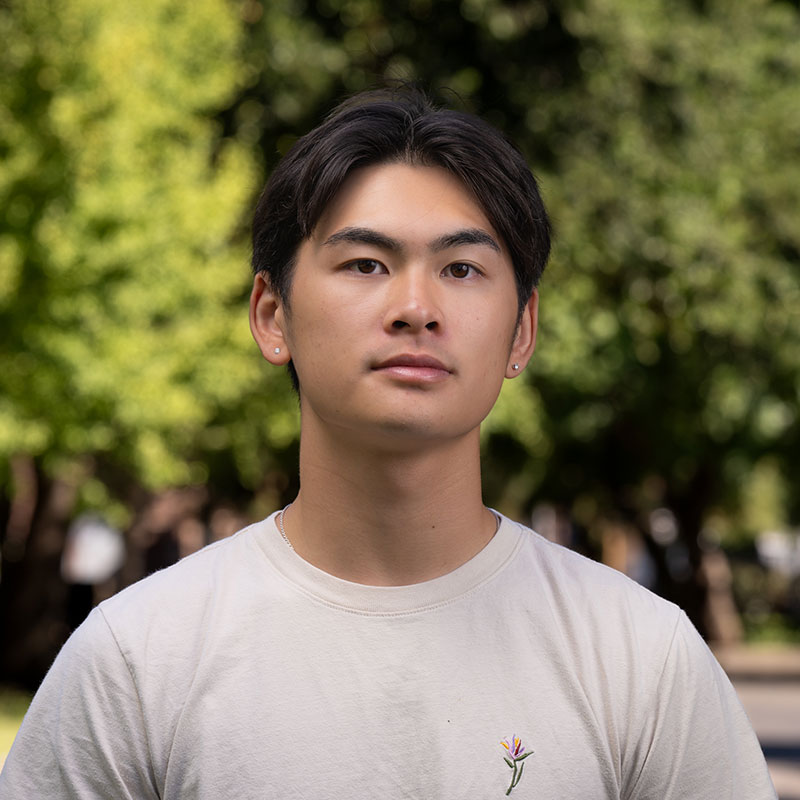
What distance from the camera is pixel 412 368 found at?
229cm

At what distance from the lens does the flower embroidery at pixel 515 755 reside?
2.23 metres

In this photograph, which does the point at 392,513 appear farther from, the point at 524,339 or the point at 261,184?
the point at 261,184

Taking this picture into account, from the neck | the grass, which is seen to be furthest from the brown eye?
the grass

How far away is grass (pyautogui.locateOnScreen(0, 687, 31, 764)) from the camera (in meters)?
12.6

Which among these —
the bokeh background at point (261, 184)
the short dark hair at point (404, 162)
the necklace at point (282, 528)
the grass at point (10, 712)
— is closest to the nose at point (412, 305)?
the short dark hair at point (404, 162)

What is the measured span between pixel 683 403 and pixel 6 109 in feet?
35.7

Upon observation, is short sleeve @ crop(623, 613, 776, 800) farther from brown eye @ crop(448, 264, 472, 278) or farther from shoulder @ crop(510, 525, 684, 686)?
brown eye @ crop(448, 264, 472, 278)

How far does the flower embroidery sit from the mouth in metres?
0.52

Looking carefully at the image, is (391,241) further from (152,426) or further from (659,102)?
(659,102)

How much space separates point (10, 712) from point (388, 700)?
15.1 metres

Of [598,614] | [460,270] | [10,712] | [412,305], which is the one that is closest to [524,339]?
[460,270]

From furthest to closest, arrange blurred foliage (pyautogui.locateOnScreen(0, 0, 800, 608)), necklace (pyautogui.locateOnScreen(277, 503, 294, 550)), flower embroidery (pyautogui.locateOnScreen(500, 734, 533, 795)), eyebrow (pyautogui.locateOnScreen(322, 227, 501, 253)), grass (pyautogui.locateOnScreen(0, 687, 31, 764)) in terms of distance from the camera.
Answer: blurred foliage (pyautogui.locateOnScreen(0, 0, 800, 608)), grass (pyautogui.locateOnScreen(0, 687, 31, 764)), necklace (pyautogui.locateOnScreen(277, 503, 294, 550)), eyebrow (pyautogui.locateOnScreen(322, 227, 501, 253)), flower embroidery (pyautogui.locateOnScreen(500, 734, 533, 795))

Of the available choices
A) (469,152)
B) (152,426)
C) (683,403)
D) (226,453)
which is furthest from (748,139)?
(469,152)

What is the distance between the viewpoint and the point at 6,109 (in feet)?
49.4
